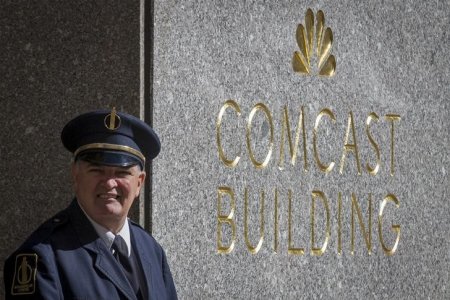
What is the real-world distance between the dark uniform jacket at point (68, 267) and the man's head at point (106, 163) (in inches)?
2.9

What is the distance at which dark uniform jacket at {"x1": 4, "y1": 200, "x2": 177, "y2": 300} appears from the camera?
459 centimetres

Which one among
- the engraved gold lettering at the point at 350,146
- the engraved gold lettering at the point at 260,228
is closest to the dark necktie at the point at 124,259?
the engraved gold lettering at the point at 260,228

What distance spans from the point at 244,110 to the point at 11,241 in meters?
1.37

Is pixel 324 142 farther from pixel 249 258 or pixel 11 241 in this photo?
pixel 11 241

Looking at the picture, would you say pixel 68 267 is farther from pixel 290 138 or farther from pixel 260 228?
pixel 290 138

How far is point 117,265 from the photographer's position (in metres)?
4.81

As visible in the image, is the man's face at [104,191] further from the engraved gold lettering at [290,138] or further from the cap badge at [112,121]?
the engraved gold lettering at [290,138]

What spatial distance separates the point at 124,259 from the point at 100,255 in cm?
13

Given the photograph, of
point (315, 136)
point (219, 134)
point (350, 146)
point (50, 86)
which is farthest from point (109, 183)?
point (350, 146)

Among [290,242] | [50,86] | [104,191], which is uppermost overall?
[50,86]

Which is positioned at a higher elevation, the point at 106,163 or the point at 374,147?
the point at 374,147

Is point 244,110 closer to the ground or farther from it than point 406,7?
closer to the ground

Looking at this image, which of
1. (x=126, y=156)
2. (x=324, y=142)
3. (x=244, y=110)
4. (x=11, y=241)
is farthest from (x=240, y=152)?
(x=126, y=156)

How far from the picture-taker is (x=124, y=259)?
193 inches
